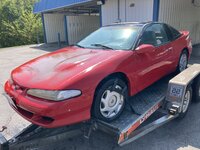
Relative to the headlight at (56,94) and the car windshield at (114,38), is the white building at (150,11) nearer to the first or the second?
the car windshield at (114,38)

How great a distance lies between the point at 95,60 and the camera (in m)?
2.80

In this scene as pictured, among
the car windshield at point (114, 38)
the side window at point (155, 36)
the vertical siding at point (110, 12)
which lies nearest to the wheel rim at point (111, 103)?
the car windshield at point (114, 38)

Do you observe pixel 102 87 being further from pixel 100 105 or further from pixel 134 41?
pixel 134 41

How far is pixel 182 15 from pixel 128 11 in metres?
2.72

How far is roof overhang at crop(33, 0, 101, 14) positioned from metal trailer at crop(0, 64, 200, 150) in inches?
335

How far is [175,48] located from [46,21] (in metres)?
16.6

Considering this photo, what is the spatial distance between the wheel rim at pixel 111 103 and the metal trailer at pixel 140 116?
4.8 inches

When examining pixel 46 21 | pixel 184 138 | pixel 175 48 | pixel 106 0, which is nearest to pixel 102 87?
pixel 184 138

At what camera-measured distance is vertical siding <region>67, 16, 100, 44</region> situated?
16328mm

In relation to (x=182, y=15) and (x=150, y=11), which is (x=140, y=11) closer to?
(x=150, y=11)

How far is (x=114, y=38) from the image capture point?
3646mm

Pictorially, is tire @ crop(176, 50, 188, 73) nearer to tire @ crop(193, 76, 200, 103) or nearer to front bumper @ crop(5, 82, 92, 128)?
tire @ crop(193, 76, 200, 103)

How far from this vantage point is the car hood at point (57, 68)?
97.5 inches

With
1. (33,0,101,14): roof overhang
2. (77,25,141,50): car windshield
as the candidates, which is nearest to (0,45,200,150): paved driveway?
(77,25,141,50): car windshield
